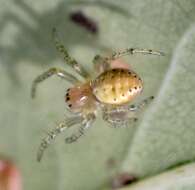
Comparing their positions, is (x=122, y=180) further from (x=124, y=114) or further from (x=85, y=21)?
(x=85, y=21)

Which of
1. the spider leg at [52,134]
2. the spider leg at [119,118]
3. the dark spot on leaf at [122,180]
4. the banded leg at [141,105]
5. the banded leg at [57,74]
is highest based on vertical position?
the banded leg at [57,74]

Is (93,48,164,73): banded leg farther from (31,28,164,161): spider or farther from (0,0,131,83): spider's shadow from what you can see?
(0,0,131,83): spider's shadow

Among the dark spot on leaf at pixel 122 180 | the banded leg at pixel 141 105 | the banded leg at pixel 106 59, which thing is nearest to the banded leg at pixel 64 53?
the banded leg at pixel 106 59

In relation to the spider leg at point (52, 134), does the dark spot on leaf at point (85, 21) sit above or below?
above

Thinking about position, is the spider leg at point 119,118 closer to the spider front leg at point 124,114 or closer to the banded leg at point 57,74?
the spider front leg at point 124,114

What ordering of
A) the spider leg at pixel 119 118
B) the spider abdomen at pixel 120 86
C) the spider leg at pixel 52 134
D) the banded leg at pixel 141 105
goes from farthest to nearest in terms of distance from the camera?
the spider leg at pixel 52 134 < the spider leg at pixel 119 118 < the banded leg at pixel 141 105 < the spider abdomen at pixel 120 86

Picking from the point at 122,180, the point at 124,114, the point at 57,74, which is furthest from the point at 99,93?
the point at 122,180
